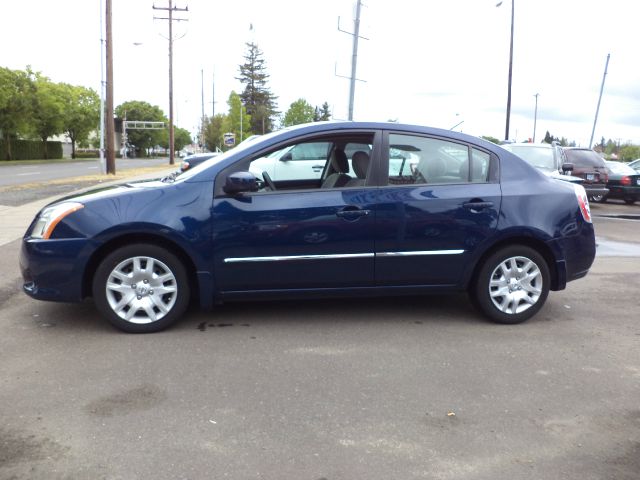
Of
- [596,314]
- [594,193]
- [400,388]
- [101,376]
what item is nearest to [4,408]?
[101,376]

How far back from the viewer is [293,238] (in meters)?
4.71

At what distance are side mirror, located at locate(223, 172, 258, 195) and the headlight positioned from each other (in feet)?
3.76

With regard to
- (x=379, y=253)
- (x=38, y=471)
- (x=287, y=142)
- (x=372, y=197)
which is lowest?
(x=38, y=471)

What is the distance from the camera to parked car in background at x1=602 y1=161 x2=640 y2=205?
17.2 metres

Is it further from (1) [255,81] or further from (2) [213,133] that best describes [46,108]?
(1) [255,81]

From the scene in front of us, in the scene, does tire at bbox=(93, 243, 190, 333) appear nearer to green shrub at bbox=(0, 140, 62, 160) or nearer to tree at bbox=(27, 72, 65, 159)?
tree at bbox=(27, 72, 65, 159)

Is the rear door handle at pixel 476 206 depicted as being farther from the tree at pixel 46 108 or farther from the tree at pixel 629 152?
the tree at pixel 629 152

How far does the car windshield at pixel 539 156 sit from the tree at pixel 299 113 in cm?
4998

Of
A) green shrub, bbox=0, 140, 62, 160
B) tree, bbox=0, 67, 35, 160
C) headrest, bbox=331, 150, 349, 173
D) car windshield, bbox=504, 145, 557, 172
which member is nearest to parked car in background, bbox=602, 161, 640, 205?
car windshield, bbox=504, 145, 557, 172

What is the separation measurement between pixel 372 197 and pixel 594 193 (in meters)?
13.0

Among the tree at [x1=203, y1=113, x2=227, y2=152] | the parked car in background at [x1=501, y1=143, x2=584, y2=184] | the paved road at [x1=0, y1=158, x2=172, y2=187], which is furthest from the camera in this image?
the tree at [x1=203, y1=113, x2=227, y2=152]

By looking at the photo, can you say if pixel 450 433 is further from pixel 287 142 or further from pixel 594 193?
pixel 594 193

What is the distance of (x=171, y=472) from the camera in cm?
280

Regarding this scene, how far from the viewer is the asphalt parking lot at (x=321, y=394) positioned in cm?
293
